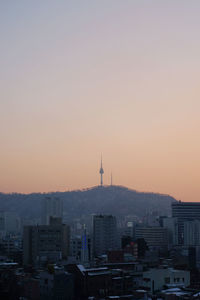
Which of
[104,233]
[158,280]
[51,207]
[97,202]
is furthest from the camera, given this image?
[97,202]

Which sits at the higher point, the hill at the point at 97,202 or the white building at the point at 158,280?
the hill at the point at 97,202

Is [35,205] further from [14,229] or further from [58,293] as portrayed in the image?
[58,293]

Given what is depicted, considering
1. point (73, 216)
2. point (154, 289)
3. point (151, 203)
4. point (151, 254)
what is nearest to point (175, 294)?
point (154, 289)

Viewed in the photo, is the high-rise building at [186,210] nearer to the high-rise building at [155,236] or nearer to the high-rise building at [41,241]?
the high-rise building at [155,236]

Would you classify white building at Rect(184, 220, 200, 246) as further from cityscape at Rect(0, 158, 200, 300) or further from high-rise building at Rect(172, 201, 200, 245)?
high-rise building at Rect(172, 201, 200, 245)

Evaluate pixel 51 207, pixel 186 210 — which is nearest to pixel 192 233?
pixel 186 210

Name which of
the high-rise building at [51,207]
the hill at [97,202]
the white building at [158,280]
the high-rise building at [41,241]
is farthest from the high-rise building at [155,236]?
the hill at [97,202]

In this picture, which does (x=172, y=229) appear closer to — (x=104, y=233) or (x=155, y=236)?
(x=155, y=236)

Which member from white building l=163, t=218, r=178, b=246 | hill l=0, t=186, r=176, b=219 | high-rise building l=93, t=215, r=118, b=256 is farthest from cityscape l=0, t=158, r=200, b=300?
hill l=0, t=186, r=176, b=219
